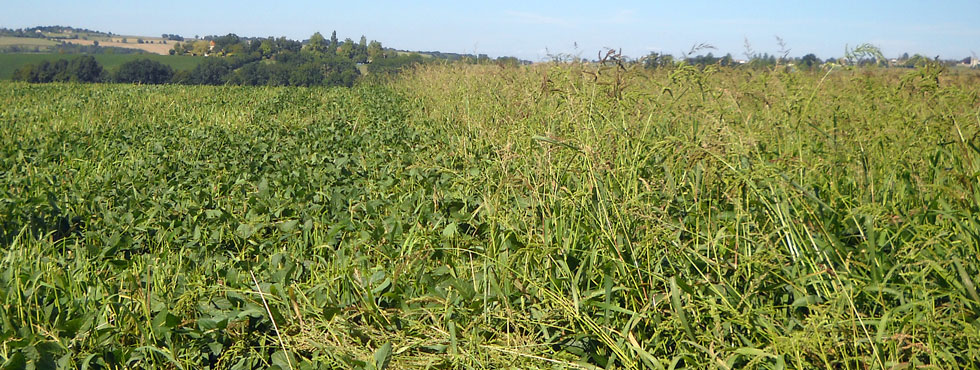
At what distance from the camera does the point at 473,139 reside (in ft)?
20.0

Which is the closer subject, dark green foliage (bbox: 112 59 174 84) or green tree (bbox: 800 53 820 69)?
green tree (bbox: 800 53 820 69)

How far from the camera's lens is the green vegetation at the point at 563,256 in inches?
82.4

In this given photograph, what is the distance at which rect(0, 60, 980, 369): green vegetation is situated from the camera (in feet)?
6.87

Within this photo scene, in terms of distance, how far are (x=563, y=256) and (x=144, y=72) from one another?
3214 centimetres

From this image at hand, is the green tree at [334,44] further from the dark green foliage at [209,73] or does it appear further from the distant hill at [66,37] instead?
the distant hill at [66,37]

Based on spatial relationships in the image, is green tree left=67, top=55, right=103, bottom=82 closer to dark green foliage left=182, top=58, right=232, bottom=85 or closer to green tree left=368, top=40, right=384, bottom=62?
dark green foliage left=182, top=58, right=232, bottom=85

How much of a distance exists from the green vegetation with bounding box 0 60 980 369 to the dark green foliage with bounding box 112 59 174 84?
2732cm

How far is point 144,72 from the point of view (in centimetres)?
2972

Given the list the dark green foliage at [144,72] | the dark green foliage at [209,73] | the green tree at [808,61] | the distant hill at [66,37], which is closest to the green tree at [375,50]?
the dark green foliage at [209,73]

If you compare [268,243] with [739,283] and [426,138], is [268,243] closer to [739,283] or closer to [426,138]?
[739,283]

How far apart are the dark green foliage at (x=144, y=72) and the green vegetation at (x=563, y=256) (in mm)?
27317

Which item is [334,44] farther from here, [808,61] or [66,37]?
[66,37]

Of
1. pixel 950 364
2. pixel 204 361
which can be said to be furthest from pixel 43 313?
pixel 950 364

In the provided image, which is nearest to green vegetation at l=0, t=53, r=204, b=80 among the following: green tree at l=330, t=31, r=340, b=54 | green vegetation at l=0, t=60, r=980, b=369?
green tree at l=330, t=31, r=340, b=54
